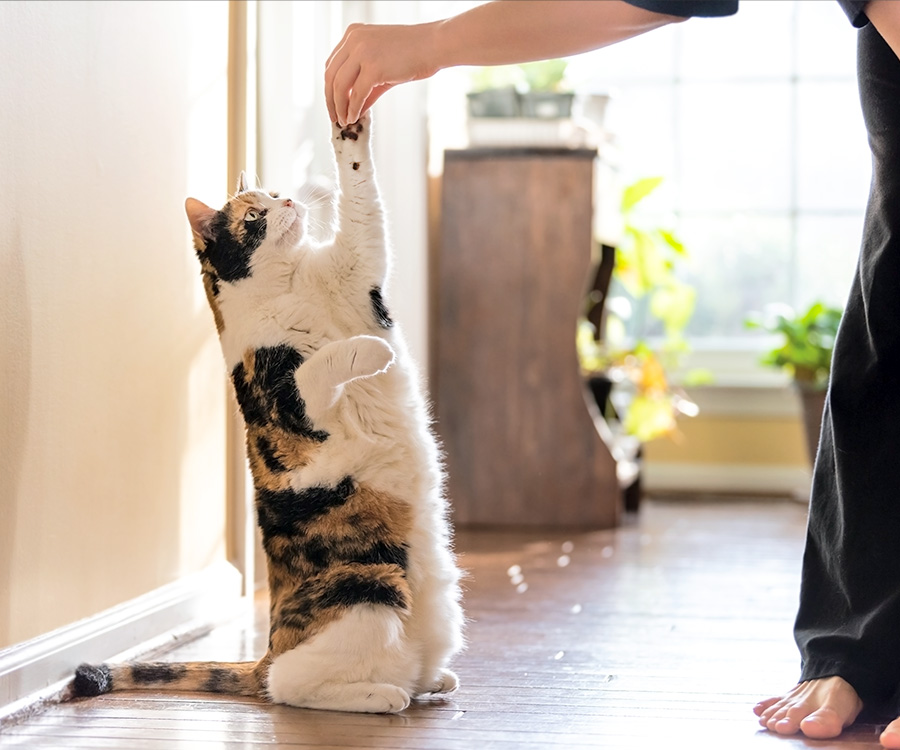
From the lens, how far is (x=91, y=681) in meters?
1.51

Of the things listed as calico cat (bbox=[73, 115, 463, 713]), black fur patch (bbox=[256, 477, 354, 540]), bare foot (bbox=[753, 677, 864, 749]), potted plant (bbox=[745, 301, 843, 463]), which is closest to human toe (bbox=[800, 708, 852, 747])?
bare foot (bbox=[753, 677, 864, 749])

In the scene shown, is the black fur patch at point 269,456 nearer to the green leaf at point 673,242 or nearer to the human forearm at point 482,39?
the human forearm at point 482,39

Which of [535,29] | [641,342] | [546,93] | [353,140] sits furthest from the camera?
[641,342]

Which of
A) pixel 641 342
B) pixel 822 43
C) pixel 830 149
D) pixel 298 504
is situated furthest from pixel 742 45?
pixel 298 504

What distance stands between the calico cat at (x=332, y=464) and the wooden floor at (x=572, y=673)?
6 centimetres

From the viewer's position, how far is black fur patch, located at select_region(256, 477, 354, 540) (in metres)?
1.42

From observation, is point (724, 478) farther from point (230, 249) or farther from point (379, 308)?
point (230, 249)

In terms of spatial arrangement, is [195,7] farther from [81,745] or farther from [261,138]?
[81,745]

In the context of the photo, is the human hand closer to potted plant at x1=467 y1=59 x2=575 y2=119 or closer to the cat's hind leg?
the cat's hind leg

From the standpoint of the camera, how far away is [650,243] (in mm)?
3965

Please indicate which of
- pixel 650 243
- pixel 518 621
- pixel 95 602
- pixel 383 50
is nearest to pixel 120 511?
pixel 95 602

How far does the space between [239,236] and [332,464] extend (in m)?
0.36

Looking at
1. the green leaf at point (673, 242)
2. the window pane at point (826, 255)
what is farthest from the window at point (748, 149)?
the green leaf at point (673, 242)

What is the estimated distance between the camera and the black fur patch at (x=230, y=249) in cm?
152
